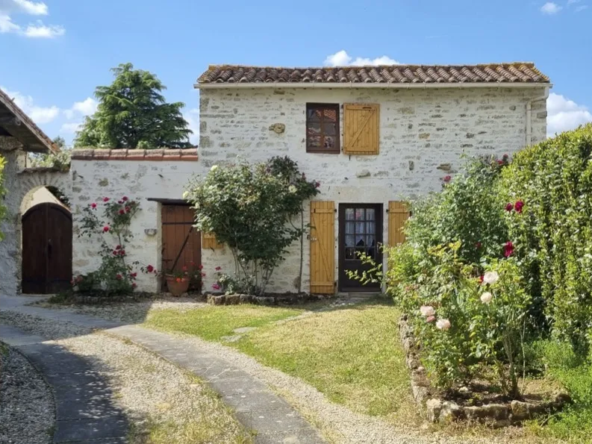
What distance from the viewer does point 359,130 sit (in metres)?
11.2

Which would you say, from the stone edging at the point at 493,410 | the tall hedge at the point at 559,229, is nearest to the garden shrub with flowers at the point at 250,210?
the tall hedge at the point at 559,229

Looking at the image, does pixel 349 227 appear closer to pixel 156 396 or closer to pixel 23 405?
pixel 156 396

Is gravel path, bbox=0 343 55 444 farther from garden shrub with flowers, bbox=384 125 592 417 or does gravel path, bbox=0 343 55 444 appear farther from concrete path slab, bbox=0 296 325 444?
garden shrub with flowers, bbox=384 125 592 417

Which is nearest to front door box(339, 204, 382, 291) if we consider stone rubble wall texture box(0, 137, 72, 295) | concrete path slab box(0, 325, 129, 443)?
stone rubble wall texture box(0, 137, 72, 295)

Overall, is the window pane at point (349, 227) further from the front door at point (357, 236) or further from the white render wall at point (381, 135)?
the white render wall at point (381, 135)

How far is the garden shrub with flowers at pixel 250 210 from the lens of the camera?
1021 cm

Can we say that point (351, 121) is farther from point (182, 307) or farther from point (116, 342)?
point (116, 342)

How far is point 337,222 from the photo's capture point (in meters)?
11.3

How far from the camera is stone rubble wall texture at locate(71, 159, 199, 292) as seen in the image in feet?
36.6

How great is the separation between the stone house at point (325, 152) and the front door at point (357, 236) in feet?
1.02

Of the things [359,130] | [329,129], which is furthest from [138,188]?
[359,130]

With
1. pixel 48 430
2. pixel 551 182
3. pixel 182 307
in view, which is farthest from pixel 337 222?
pixel 48 430

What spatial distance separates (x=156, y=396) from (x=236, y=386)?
0.70 m

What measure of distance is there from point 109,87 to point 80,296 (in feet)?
60.8
